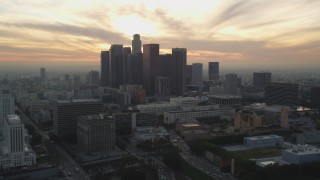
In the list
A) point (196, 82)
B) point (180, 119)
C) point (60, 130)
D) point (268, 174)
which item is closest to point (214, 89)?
point (196, 82)

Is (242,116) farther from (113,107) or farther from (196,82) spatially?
(196,82)

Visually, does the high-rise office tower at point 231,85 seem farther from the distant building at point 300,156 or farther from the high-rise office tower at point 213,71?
the distant building at point 300,156

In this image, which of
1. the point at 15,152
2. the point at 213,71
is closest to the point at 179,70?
the point at 213,71

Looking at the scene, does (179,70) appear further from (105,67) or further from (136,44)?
(105,67)

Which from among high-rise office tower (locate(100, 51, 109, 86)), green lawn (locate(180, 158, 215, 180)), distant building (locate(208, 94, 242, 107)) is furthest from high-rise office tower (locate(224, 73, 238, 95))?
green lawn (locate(180, 158, 215, 180))

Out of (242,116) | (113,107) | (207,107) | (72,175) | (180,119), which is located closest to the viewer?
(72,175)

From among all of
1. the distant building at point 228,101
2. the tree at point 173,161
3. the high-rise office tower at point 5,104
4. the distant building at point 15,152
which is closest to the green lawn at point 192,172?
the tree at point 173,161
